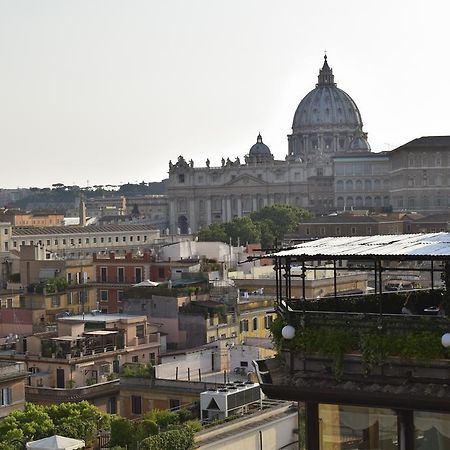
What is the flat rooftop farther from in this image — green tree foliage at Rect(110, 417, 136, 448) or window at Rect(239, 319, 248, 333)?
green tree foliage at Rect(110, 417, 136, 448)

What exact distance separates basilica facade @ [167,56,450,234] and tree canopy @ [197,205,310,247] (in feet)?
33.7

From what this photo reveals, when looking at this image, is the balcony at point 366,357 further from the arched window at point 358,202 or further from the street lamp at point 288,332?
the arched window at point 358,202

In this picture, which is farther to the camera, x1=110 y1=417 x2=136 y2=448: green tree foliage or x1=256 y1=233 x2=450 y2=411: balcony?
x1=110 y1=417 x2=136 y2=448: green tree foliage

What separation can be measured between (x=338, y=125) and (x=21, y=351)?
459ft

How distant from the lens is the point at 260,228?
312 ft

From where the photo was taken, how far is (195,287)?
36719 mm

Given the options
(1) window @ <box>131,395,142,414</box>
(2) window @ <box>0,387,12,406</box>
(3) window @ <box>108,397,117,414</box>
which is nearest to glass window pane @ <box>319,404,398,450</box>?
(1) window @ <box>131,395,142,414</box>

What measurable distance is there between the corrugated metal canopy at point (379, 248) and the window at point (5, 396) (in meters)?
18.6

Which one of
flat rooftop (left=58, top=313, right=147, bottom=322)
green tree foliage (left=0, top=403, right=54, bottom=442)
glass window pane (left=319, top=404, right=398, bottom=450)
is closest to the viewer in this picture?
glass window pane (left=319, top=404, right=398, bottom=450)

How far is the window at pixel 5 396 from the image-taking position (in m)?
26.1

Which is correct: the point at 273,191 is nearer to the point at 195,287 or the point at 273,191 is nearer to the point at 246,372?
the point at 195,287

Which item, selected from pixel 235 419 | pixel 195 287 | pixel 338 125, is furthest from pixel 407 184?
pixel 235 419

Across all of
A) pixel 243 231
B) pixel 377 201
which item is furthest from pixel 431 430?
pixel 377 201

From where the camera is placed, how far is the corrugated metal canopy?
268 inches
